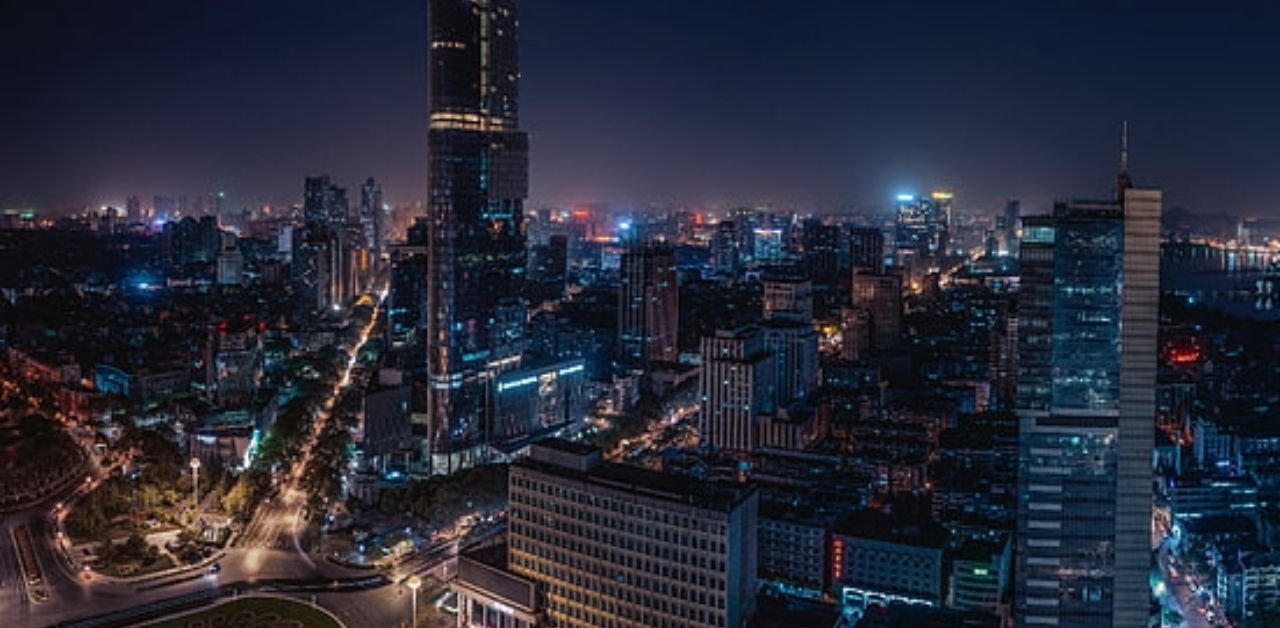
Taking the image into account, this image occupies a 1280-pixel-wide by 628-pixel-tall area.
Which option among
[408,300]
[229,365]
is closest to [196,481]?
[229,365]

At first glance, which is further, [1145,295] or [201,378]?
[201,378]

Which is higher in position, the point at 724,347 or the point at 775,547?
the point at 724,347

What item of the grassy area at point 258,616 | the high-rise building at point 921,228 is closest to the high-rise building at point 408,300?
the grassy area at point 258,616

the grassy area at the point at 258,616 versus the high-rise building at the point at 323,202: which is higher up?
the high-rise building at the point at 323,202

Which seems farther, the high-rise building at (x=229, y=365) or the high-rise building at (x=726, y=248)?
the high-rise building at (x=726, y=248)

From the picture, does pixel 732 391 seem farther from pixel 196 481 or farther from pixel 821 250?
pixel 821 250

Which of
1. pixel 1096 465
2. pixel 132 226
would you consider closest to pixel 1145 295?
pixel 1096 465

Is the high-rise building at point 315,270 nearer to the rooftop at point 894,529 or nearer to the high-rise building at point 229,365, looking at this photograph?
the high-rise building at point 229,365

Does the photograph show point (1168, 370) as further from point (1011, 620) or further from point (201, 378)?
point (201, 378)
